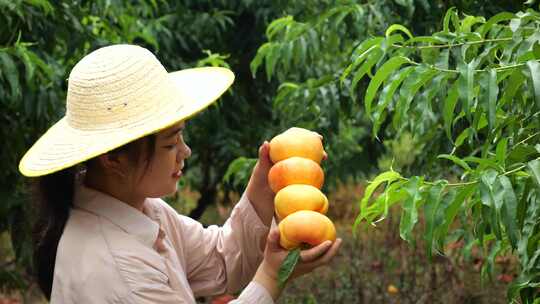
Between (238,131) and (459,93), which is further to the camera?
(238,131)

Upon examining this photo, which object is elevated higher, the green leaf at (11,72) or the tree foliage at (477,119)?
the tree foliage at (477,119)

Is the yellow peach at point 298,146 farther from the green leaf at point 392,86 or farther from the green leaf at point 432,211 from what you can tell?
the green leaf at point 432,211

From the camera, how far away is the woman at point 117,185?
2301mm

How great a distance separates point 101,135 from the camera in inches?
91.5

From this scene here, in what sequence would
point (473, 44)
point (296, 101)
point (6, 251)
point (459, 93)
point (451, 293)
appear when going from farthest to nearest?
1. point (6, 251)
2. point (451, 293)
3. point (296, 101)
4. point (473, 44)
5. point (459, 93)

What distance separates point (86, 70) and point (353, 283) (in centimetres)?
418

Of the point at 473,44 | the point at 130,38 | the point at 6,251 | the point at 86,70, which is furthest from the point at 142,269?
the point at 6,251

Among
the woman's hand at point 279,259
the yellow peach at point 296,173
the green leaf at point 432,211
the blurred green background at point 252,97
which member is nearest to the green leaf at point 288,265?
the woman's hand at point 279,259

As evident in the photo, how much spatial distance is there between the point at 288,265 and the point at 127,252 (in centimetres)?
37

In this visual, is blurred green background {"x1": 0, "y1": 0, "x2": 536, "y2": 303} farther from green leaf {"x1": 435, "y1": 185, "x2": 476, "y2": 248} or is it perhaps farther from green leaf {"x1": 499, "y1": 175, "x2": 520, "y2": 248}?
green leaf {"x1": 499, "y1": 175, "x2": 520, "y2": 248}

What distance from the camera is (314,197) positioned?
2363 mm

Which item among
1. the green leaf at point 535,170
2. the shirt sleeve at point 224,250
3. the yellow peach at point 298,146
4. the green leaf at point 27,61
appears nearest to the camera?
Answer: the green leaf at point 535,170

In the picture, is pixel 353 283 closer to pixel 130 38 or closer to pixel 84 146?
pixel 130 38

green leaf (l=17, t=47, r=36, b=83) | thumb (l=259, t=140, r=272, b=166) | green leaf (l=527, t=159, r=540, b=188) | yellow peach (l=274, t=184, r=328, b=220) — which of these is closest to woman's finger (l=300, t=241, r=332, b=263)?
yellow peach (l=274, t=184, r=328, b=220)
